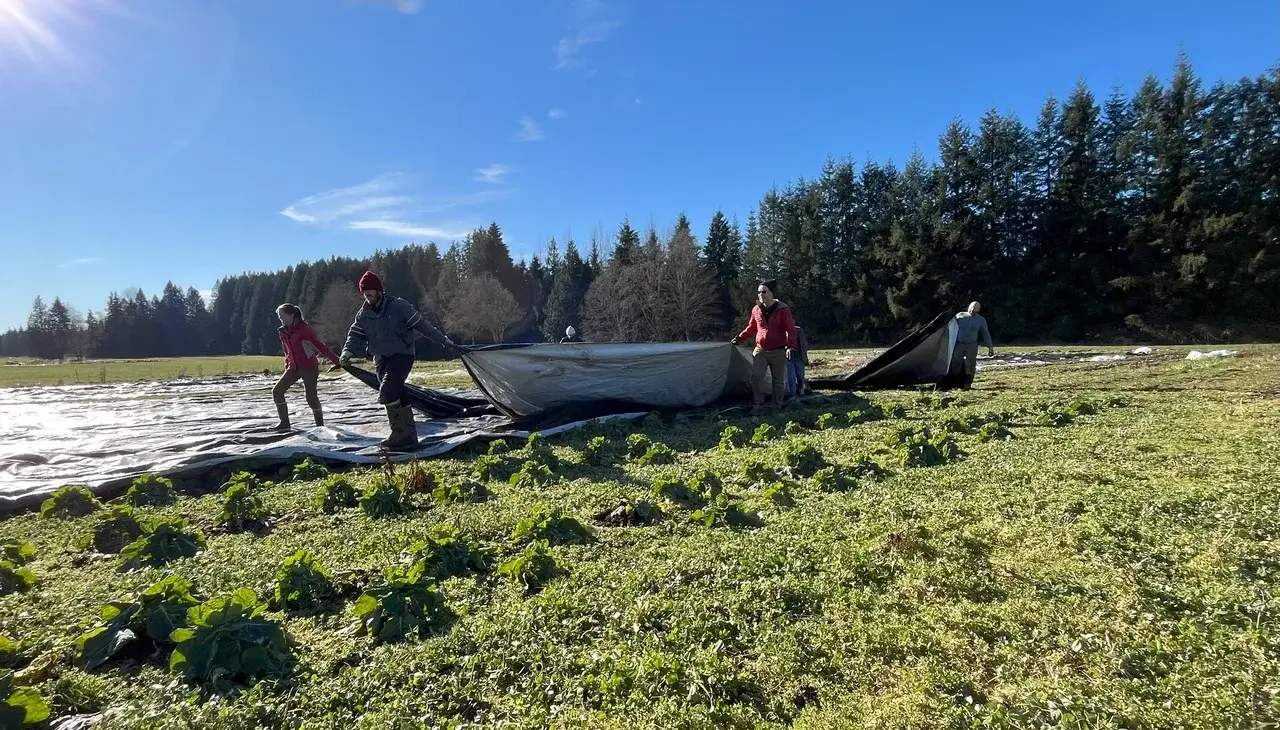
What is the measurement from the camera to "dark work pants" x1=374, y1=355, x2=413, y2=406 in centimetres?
760

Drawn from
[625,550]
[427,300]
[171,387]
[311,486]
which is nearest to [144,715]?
[625,550]

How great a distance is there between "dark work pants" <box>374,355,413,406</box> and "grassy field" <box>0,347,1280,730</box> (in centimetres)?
211

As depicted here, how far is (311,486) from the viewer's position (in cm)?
590

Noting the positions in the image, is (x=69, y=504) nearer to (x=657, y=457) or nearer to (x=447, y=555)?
(x=447, y=555)

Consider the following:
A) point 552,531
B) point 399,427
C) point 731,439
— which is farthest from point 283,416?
point 552,531

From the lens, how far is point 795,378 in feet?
36.7

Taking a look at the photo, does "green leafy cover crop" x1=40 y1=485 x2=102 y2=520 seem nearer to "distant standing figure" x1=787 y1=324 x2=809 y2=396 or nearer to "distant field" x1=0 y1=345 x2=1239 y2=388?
"distant standing figure" x1=787 y1=324 x2=809 y2=396

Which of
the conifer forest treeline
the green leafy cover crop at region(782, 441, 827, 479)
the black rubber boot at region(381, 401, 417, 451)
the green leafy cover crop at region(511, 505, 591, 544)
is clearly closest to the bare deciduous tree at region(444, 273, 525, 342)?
the conifer forest treeline

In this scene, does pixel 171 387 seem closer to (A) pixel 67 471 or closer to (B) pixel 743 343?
(A) pixel 67 471

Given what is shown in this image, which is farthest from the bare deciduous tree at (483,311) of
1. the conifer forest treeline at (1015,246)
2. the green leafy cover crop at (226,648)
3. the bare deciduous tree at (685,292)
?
the green leafy cover crop at (226,648)

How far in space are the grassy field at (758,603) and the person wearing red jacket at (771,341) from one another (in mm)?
3908

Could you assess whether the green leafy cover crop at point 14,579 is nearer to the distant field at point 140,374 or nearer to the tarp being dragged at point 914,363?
the tarp being dragged at point 914,363

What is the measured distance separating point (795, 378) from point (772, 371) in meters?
1.74

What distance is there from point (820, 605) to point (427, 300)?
60.2 meters
